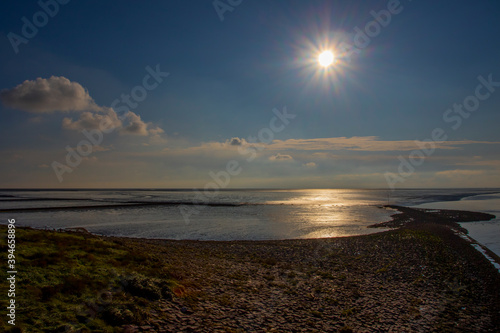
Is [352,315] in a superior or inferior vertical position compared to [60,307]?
inferior

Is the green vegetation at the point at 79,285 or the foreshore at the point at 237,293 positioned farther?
the foreshore at the point at 237,293

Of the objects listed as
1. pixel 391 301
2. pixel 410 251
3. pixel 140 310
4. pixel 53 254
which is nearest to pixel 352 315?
pixel 391 301

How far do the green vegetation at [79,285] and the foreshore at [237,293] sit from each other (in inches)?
1.5

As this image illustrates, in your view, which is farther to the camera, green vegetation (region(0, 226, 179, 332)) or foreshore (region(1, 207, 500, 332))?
foreshore (region(1, 207, 500, 332))

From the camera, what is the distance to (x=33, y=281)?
1107cm

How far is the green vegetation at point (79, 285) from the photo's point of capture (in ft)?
30.2

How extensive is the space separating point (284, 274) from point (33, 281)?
45.6 feet

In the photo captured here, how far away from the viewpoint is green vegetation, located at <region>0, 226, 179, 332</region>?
920 centimetres

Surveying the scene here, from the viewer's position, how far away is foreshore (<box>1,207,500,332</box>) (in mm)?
10117

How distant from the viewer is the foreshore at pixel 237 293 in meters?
10.1

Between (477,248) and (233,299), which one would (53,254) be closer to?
(233,299)

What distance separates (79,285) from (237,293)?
7193 mm

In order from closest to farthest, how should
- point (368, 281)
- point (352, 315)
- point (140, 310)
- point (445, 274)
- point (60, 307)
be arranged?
point (60, 307) < point (140, 310) < point (352, 315) < point (368, 281) < point (445, 274)

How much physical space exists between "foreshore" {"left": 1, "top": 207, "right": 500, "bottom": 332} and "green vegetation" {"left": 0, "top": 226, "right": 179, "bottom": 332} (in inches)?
1.5
